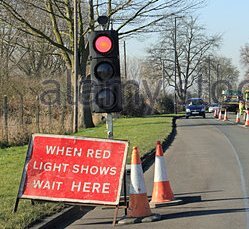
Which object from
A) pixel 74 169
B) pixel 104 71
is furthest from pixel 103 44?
pixel 74 169

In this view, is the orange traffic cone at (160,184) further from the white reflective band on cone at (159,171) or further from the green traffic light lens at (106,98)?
the green traffic light lens at (106,98)

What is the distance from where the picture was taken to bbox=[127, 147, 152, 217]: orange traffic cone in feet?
27.2

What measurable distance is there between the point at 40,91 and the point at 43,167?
26.5 m

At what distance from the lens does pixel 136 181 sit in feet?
28.0

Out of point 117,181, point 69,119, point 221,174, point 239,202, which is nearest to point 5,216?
point 117,181

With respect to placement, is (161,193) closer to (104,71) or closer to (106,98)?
(106,98)

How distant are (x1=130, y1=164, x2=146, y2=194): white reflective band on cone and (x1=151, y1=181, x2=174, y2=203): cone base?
931 millimetres

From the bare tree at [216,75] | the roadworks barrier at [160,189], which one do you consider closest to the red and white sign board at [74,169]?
the roadworks barrier at [160,189]

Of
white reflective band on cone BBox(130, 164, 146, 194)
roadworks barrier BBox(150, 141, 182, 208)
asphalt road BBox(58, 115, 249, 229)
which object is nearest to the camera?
asphalt road BBox(58, 115, 249, 229)

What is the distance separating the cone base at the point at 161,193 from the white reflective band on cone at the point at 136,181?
0.93 meters

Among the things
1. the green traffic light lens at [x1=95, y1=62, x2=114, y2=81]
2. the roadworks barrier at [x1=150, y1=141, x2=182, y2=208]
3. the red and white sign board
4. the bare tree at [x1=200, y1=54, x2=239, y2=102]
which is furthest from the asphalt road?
the bare tree at [x1=200, y1=54, x2=239, y2=102]

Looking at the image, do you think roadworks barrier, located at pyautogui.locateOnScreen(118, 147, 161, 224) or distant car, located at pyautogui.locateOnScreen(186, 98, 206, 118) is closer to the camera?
roadworks barrier, located at pyautogui.locateOnScreen(118, 147, 161, 224)

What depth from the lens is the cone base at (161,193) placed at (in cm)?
938

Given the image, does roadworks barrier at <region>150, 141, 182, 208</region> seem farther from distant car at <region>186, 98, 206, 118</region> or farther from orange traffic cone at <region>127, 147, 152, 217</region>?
distant car at <region>186, 98, 206, 118</region>
